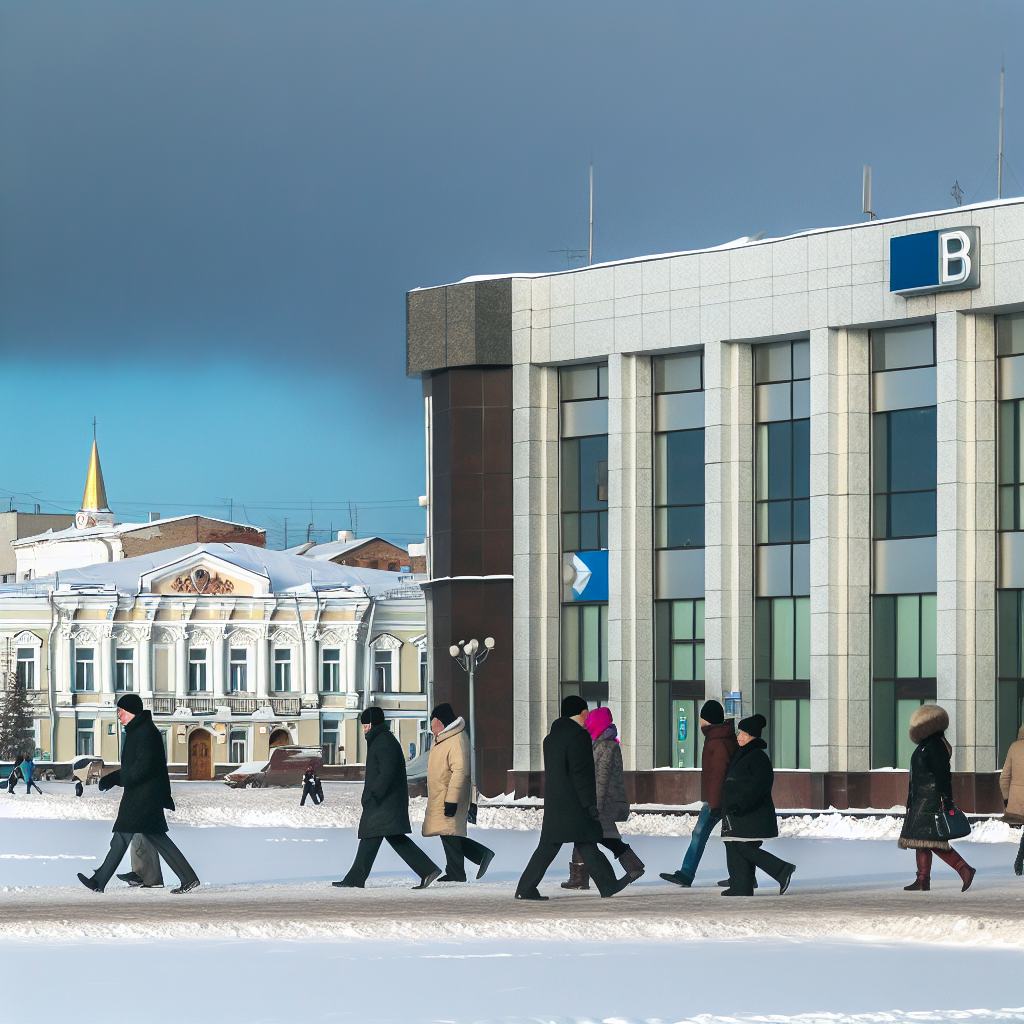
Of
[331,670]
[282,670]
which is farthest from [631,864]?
[282,670]

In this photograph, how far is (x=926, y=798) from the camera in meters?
16.3

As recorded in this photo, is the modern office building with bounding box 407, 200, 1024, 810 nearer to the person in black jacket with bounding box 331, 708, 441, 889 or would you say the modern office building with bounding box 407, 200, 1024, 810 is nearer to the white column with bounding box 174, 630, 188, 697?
the person in black jacket with bounding box 331, 708, 441, 889

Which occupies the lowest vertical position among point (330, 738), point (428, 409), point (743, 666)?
point (330, 738)

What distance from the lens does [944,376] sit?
123ft

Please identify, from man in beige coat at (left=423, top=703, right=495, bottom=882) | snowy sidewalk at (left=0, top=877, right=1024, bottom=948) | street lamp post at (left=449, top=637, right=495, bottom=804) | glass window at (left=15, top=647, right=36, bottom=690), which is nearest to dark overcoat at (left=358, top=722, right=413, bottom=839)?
man in beige coat at (left=423, top=703, right=495, bottom=882)

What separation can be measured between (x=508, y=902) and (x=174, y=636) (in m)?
67.4

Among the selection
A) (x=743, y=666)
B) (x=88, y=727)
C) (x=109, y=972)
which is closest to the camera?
(x=109, y=972)

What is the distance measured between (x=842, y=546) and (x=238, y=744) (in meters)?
46.5

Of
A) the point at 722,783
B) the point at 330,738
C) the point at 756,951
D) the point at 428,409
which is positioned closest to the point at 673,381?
the point at 428,409

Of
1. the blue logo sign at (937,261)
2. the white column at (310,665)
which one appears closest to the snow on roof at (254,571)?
the white column at (310,665)

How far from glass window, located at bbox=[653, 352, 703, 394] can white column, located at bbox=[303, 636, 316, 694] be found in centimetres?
4186

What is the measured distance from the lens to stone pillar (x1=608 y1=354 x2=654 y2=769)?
42094mm

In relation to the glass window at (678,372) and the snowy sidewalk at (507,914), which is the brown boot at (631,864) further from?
the glass window at (678,372)

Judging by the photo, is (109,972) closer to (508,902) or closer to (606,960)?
(606,960)
